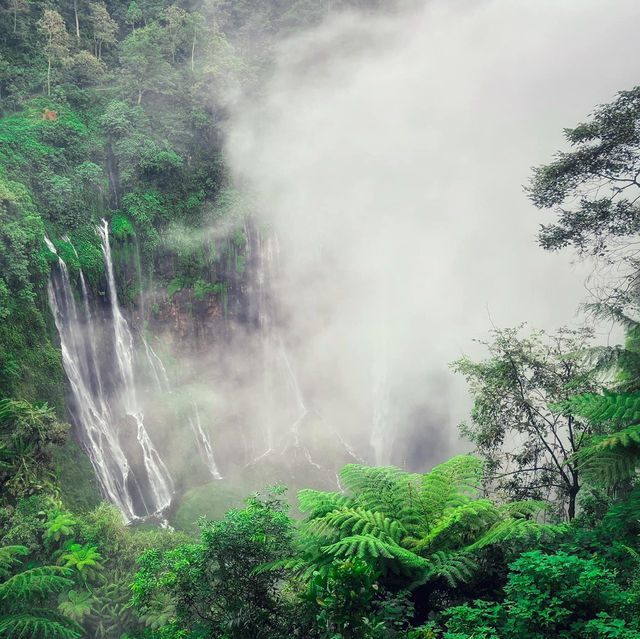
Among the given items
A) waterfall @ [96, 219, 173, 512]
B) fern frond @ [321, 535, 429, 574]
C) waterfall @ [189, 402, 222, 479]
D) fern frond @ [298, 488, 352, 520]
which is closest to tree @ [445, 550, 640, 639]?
fern frond @ [321, 535, 429, 574]

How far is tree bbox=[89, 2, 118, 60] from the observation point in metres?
29.3

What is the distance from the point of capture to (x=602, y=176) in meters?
7.79

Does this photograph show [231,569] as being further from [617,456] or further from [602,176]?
[602,176]

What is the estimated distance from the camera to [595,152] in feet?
25.2

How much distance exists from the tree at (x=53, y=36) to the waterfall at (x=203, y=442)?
17.9 m

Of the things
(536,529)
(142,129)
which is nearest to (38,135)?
(142,129)

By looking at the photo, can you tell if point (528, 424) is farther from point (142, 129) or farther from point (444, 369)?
point (444, 369)

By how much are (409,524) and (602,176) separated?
637 cm

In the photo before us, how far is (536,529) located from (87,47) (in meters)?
35.2

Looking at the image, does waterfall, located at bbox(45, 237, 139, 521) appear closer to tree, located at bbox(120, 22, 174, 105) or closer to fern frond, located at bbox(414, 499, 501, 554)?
tree, located at bbox(120, 22, 174, 105)

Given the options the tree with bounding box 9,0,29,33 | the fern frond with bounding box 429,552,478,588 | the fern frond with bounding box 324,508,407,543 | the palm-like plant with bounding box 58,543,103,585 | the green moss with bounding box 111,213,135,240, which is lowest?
the fern frond with bounding box 429,552,478,588

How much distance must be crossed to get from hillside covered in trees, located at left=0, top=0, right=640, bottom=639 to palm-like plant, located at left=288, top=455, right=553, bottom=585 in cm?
3

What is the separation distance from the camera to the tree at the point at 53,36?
2464cm

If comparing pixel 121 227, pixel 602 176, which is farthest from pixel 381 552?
pixel 121 227
